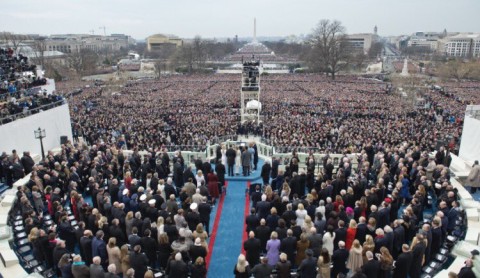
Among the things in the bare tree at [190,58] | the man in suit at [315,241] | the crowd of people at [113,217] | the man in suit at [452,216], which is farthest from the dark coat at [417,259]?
the bare tree at [190,58]

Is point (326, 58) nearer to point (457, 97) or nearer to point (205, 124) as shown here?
point (457, 97)

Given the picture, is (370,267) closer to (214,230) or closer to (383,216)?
(383,216)

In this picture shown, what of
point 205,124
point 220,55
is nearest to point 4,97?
point 205,124

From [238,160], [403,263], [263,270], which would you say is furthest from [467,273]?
[238,160]

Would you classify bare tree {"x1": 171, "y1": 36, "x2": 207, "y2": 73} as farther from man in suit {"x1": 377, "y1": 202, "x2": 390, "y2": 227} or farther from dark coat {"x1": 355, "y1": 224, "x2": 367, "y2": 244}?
dark coat {"x1": 355, "y1": 224, "x2": 367, "y2": 244}

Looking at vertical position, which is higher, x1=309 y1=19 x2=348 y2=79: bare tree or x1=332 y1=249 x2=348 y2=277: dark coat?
x1=309 y1=19 x2=348 y2=79: bare tree

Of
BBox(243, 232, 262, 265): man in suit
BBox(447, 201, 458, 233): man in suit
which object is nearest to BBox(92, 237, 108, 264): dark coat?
BBox(243, 232, 262, 265): man in suit

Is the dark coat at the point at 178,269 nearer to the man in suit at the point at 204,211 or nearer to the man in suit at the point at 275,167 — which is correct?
the man in suit at the point at 204,211
